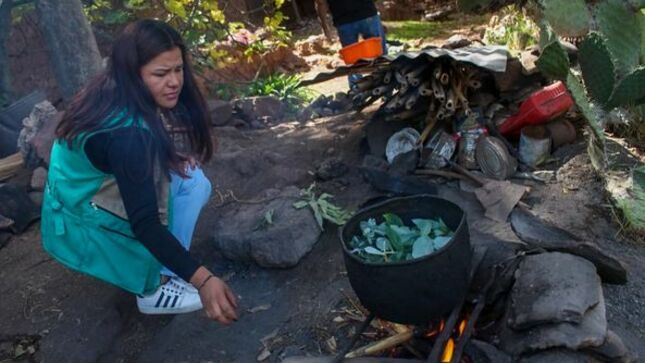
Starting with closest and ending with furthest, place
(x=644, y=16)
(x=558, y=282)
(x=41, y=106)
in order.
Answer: (x=558, y=282), (x=644, y=16), (x=41, y=106)

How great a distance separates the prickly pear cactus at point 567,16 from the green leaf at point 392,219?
212 centimetres

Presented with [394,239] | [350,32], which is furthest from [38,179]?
[394,239]

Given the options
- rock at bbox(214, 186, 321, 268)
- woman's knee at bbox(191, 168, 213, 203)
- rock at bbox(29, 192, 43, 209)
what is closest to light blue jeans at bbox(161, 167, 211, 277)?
woman's knee at bbox(191, 168, 213, 203)

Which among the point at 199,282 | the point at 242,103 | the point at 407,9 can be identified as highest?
the point at 199,282

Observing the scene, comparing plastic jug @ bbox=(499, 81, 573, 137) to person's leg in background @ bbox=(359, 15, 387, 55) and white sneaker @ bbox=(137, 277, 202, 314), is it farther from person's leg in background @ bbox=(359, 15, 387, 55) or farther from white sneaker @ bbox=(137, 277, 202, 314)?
white sneaker @ bbox=(137, 277, 202, 314)

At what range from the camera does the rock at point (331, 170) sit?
371cm

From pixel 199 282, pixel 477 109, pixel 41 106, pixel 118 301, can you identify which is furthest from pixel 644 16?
pixel 41 106

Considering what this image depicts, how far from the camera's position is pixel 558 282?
2.11 m

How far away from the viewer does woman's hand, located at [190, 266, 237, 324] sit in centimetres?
190

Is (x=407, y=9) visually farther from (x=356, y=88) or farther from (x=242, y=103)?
(x=356, y=88)

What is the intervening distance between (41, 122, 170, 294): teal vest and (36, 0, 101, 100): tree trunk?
2.00 metres

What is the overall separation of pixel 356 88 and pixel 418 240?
81.7 inches

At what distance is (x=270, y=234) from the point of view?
307 centimetres

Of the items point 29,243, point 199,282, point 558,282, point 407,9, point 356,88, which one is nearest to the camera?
point 199,282
